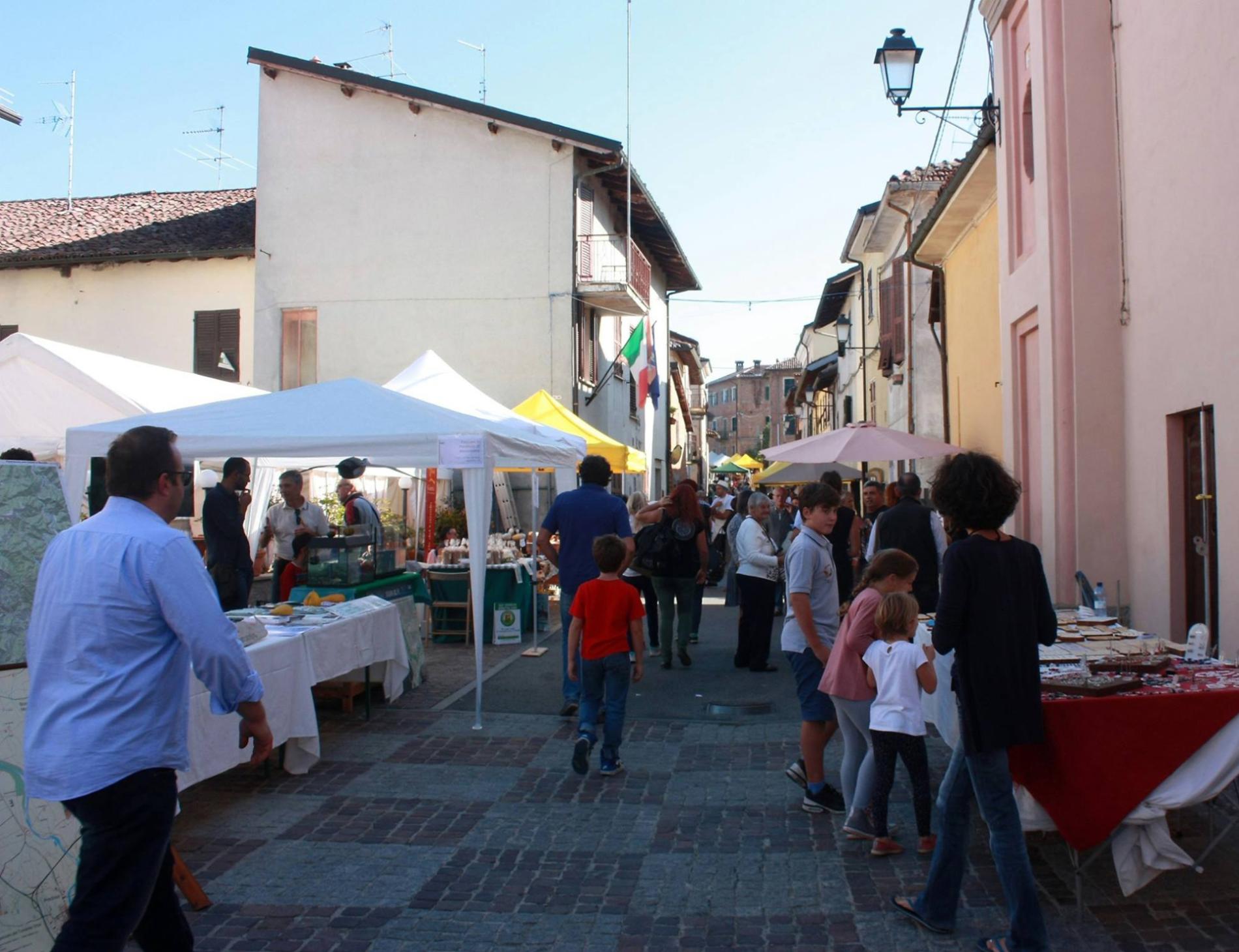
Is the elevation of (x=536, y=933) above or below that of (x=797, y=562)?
below

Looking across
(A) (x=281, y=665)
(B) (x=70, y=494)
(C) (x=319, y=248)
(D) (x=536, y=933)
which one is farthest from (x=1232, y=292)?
(C) (x=319, y=248)

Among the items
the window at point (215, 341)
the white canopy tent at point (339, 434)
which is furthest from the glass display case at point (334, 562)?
the window at point (215, 341)

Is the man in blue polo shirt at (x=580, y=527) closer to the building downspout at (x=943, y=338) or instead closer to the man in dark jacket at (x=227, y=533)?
the man in dark jacket at (x=227, y=533)

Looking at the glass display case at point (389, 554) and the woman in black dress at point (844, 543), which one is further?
the woman in black dress at point (844, 543)

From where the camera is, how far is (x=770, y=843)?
5.43m

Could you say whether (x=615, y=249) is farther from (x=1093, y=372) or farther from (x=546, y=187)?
(x=1093, y=372)

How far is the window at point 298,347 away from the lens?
21.9 m

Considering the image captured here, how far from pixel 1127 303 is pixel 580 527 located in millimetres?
4265

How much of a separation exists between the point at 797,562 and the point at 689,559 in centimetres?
464

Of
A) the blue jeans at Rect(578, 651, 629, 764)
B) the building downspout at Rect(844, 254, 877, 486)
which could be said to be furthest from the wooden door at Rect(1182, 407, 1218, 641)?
the building downspout at Rect(844, 254, 877, 486)

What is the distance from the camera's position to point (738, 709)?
8617 millimetres

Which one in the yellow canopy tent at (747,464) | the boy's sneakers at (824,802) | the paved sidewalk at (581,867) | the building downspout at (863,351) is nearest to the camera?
the paved sidewalk at (581,867)

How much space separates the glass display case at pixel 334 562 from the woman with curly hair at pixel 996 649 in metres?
6.02

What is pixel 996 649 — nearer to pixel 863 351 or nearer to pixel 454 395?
pixel 454 395
